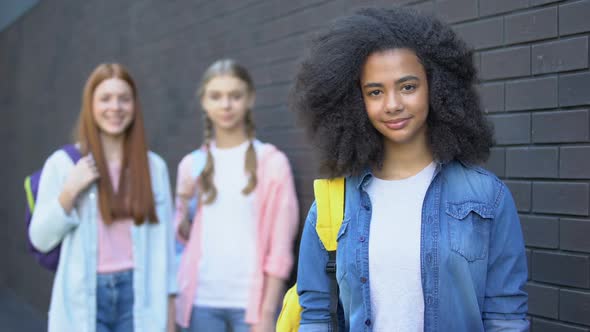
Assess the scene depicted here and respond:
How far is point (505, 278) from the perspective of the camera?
2.19m

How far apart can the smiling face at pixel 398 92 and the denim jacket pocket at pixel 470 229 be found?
33 cm

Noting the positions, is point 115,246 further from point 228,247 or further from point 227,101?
point 227,101

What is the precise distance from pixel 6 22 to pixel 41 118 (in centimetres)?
291

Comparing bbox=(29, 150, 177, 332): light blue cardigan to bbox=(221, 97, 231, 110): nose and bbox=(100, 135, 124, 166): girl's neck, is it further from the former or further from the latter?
bbox=(221, 97, 231, 110): nose

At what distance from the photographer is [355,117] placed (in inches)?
98.6

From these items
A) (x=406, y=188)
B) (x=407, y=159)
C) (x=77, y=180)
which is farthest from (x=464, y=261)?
(x=77, y=180)

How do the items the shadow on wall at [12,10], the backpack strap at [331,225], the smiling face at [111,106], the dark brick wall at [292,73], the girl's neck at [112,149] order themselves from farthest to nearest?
the shadow on wall at [12,10], the girl's neck at [112,149], the smiling face at [111,106], the dark brick wall at [292,73], the backpack strap at [331,225]

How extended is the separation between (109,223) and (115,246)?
0.15m

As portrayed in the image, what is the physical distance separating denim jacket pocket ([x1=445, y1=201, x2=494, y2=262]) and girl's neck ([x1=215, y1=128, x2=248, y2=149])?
2.31 meters

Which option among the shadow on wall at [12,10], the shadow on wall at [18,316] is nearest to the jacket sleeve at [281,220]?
the shadow on wall at [18,316]

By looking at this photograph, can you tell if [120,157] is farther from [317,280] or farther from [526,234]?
[526,234]

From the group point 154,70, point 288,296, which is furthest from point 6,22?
point 288,296

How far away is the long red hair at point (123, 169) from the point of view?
4.11m

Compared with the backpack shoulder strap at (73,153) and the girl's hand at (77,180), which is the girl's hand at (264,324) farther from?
the backpack shoulder strap at (73,153)
